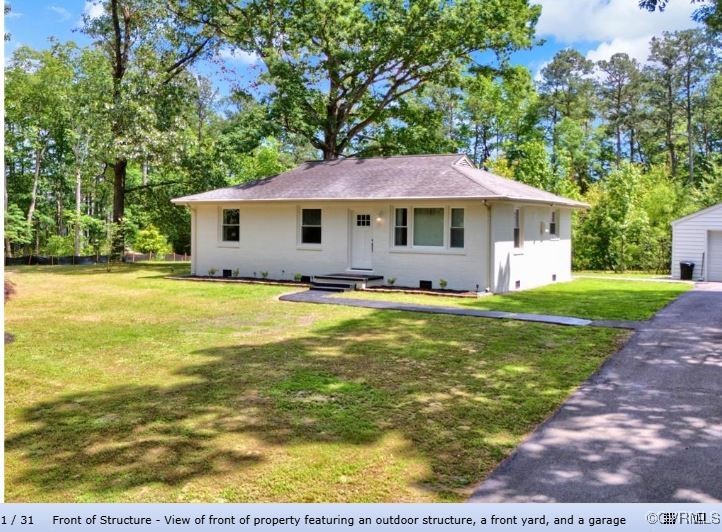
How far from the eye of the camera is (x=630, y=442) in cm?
481

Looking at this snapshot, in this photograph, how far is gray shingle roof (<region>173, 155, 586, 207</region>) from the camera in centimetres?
1623

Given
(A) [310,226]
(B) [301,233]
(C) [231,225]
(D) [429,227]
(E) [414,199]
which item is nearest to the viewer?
(E) [414,199]

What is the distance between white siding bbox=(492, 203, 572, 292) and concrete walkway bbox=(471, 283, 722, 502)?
817 centimetres

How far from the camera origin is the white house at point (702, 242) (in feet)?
69.3

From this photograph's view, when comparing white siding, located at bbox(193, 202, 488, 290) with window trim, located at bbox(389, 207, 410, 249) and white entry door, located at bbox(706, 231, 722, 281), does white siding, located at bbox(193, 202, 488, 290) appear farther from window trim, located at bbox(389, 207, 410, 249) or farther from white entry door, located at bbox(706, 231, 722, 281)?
white entry door, located at bbox(706, 231, 722, 281)

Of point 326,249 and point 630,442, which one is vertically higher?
point 326,249

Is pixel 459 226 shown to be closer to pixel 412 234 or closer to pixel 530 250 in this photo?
pixel 412 234

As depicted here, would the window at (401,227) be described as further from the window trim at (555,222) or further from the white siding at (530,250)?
the window trim at (555,222)

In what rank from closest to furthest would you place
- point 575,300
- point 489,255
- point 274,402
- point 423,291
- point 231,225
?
1. point 274,402
2. point 575,300
3. point 489,255
4. point 423,291
5. point 231,225

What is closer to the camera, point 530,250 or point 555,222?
point 530,250

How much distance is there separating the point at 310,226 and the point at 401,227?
3.22 meters

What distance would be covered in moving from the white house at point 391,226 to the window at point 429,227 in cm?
3

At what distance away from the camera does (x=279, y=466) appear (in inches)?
171

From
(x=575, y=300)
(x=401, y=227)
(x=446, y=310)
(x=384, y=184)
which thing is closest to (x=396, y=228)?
(x=401, y=227)
